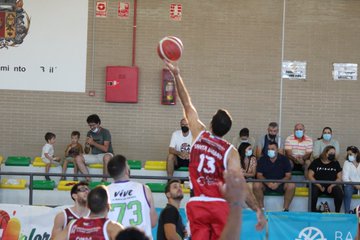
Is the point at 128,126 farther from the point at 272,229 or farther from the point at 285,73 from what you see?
the point at 272,229

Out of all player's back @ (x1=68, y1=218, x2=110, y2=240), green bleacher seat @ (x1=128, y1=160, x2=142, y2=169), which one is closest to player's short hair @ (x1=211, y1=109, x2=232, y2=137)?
player's back @ (x1=68, y1=218, x2=110, y2=240)

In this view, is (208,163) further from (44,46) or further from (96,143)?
(44,46)

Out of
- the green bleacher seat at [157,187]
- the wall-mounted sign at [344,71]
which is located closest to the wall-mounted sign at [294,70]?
the wall-mounted sign at [344,71]

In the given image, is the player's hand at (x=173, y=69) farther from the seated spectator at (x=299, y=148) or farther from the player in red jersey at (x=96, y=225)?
the seated spectator at (x=299, y=148)

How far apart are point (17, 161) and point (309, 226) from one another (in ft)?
22.1

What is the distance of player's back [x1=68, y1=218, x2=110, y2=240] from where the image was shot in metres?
7.28

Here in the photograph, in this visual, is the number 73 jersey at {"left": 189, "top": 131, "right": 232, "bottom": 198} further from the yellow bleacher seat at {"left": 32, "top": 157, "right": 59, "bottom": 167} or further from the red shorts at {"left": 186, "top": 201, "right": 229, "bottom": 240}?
Answer: the yellow bleacher seat at {"left": 32, "top": 157, "right": 59, "bottom": 167}

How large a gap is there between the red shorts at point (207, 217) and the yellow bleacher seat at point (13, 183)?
7988 mm

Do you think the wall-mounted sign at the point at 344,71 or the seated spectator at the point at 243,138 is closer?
the seated spectator at the point at 243,138

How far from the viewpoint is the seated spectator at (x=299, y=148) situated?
1642 cm

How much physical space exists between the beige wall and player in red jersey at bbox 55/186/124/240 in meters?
10.1

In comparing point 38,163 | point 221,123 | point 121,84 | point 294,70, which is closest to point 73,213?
point 221,123

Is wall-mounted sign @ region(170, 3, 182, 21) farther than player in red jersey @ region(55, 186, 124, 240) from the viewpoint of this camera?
Yes

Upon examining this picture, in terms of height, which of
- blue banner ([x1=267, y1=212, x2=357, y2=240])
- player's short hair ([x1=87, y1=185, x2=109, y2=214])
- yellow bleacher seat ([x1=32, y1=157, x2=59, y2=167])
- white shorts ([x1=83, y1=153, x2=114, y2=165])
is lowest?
blue banner ([x1=267, y1=212, x2=357, y2=240])
